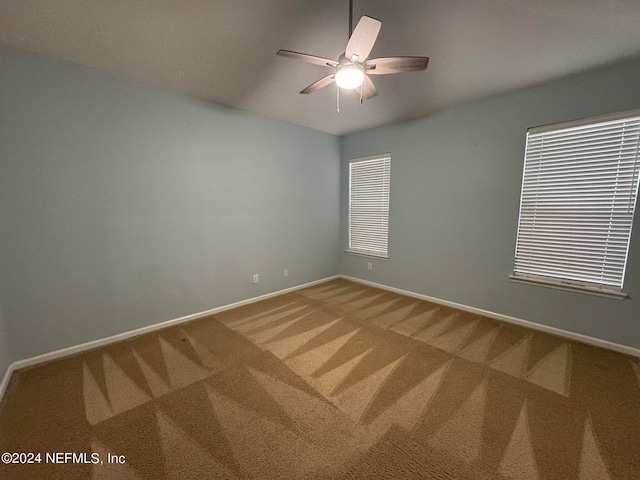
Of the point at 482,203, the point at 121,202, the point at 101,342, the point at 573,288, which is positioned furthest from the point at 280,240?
the point at 573,288

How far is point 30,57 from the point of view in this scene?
6.63 feet

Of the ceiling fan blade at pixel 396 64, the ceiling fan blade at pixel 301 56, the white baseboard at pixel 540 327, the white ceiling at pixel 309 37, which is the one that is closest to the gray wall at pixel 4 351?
the white ceiling at pixel 309 37

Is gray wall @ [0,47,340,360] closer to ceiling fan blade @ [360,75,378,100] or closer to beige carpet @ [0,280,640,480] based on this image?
beige carpet @ [0,280,640,480]

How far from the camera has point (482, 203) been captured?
3.04 metres

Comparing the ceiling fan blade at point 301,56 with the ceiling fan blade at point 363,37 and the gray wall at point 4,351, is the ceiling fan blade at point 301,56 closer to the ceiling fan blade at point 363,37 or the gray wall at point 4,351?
the ceiling fan blade at point 363,37

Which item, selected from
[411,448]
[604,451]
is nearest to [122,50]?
[411,448]

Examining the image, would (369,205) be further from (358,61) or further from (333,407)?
(333,407)

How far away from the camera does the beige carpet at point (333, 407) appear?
1.33 m

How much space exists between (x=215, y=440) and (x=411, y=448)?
3.75 feet

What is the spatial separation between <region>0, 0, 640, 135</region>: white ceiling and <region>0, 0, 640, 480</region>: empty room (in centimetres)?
2

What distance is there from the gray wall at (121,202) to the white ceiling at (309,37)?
332 millimetres

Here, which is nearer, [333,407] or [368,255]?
[333,407]

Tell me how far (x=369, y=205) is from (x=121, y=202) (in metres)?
3.33

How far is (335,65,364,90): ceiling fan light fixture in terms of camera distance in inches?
63.1
